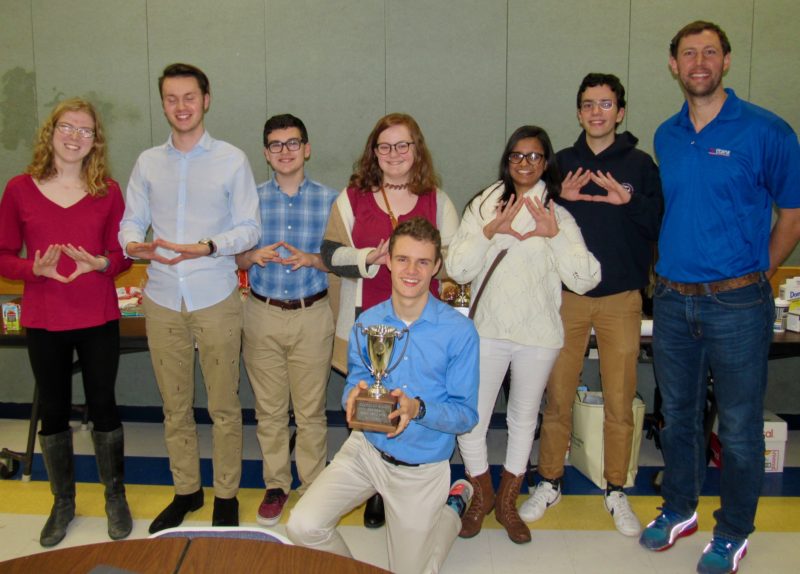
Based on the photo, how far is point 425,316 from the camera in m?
2.62

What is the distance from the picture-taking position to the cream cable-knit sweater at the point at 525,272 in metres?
3.09

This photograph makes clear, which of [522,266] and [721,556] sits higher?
[522,266]

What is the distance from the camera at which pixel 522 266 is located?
3.10 m

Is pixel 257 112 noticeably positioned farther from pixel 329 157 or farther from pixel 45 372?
pixel 45 372

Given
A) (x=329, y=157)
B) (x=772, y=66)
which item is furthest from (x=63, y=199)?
(x=772, y=66)

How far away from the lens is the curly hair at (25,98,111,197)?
10.3 feet

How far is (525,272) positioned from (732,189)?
0.87 m

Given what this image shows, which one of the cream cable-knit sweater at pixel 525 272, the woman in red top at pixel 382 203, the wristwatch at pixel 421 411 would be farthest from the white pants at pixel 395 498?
the woman in red top at pixel 382 203

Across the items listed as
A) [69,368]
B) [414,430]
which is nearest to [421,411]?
[414,430]

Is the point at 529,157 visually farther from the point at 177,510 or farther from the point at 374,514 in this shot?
the point at 177,510

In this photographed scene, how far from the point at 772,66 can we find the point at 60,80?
4680mm

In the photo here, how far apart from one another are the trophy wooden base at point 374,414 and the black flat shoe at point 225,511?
1342mm

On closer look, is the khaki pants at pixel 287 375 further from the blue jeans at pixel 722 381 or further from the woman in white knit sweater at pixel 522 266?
the blue jeans at pixel 722 381

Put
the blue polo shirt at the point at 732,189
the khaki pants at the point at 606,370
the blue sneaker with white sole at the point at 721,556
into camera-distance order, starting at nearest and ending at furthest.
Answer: the blue polo shirt at the point at 732,189, the blue sneaker with white sole at the point at 721,556, the khaki pants at the point at 606,370
